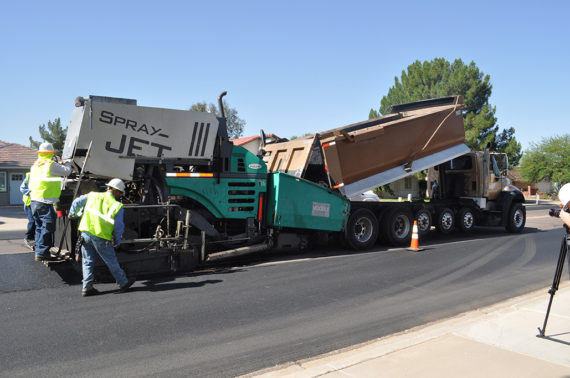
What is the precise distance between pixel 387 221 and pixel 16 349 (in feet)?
26.6

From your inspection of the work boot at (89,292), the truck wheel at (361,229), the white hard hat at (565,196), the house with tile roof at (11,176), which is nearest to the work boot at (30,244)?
the work boot at (89,292)

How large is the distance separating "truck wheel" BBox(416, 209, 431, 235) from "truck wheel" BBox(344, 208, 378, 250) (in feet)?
5.66

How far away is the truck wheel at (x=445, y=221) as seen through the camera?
40.2 feet

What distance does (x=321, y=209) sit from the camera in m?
9.27

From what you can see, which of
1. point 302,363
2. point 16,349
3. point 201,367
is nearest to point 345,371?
point 302,363

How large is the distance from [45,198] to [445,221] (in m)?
9.82

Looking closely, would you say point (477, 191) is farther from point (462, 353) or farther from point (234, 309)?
point (462, 353)

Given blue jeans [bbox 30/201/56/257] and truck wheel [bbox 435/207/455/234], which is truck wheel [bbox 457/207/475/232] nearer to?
truck wheel [bbox 435/207/455/234]

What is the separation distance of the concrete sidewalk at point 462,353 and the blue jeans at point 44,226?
4571mm

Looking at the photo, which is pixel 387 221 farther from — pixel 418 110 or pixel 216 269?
pixel 216 269

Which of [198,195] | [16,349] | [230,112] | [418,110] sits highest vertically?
[230,112]

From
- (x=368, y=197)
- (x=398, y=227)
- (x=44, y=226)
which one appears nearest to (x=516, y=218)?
(x=398, y=227)

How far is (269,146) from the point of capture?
1075 centimetres

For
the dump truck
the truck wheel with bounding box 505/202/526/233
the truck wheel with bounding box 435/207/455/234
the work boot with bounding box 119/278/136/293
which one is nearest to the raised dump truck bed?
the dump truck
